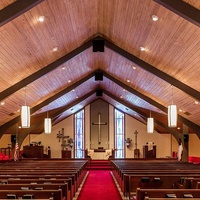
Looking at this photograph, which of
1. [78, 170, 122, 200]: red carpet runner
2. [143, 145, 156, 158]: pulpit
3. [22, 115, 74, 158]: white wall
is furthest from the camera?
[22, 115, 74, 158]: white wall

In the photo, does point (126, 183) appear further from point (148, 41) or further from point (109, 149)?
point (109, 149)

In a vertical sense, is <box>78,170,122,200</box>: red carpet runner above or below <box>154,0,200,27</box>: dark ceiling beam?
below

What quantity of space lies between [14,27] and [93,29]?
2.97 meters

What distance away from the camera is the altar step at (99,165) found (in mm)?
17062

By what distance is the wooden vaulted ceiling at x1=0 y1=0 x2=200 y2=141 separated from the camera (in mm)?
6406

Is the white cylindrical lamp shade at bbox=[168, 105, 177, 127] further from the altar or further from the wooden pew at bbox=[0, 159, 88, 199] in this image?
the altar

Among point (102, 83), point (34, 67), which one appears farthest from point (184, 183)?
point (102, 83)

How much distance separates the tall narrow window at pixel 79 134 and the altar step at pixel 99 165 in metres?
3.24

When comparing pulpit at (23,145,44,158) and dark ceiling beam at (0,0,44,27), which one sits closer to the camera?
dark ceiling beam at (0,0,44,27)

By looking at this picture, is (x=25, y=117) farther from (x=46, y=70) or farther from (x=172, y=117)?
(x=172, y=117)

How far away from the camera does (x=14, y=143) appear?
1567cm

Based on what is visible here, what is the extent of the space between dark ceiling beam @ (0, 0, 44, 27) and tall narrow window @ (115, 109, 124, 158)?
54.1 feet

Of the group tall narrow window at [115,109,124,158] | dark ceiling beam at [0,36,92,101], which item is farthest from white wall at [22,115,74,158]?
dark ceiling beam at [0,36,92,101]

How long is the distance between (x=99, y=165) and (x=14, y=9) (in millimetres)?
Answer: 13095
